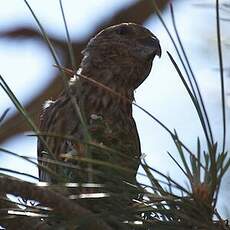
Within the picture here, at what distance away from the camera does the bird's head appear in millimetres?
3385

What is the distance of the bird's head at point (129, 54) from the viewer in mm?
3385

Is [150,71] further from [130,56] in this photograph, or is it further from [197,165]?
[197,165]

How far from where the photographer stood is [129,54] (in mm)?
3439

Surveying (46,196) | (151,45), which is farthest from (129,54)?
(46,196)

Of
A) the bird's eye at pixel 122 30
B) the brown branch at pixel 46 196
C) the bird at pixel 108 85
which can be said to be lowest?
the brown branch at pixel 46 196

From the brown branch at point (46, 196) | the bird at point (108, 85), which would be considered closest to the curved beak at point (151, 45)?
the bird at point (108, 85)

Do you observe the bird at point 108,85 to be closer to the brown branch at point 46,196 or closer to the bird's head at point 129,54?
the bird's head at point 129,54

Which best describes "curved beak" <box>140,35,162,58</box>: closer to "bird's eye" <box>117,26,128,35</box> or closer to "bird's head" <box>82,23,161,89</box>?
"bird's head" <box>82,23,161,89</box>

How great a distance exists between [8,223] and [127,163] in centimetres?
30

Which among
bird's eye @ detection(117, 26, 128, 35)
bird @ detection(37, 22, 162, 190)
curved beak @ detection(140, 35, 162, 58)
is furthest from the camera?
bird's eye @ detection(117, 26, 128, 35)

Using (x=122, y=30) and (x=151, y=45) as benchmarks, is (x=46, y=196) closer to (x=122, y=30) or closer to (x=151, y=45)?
(x=151, y=45)

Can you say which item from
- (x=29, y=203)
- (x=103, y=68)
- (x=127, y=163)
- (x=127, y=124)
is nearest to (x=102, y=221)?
(x=127, y=163)

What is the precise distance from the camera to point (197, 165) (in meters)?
1.52

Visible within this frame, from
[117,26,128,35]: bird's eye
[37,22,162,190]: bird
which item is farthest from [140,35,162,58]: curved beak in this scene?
[117,26,128,35]: bird's eye
